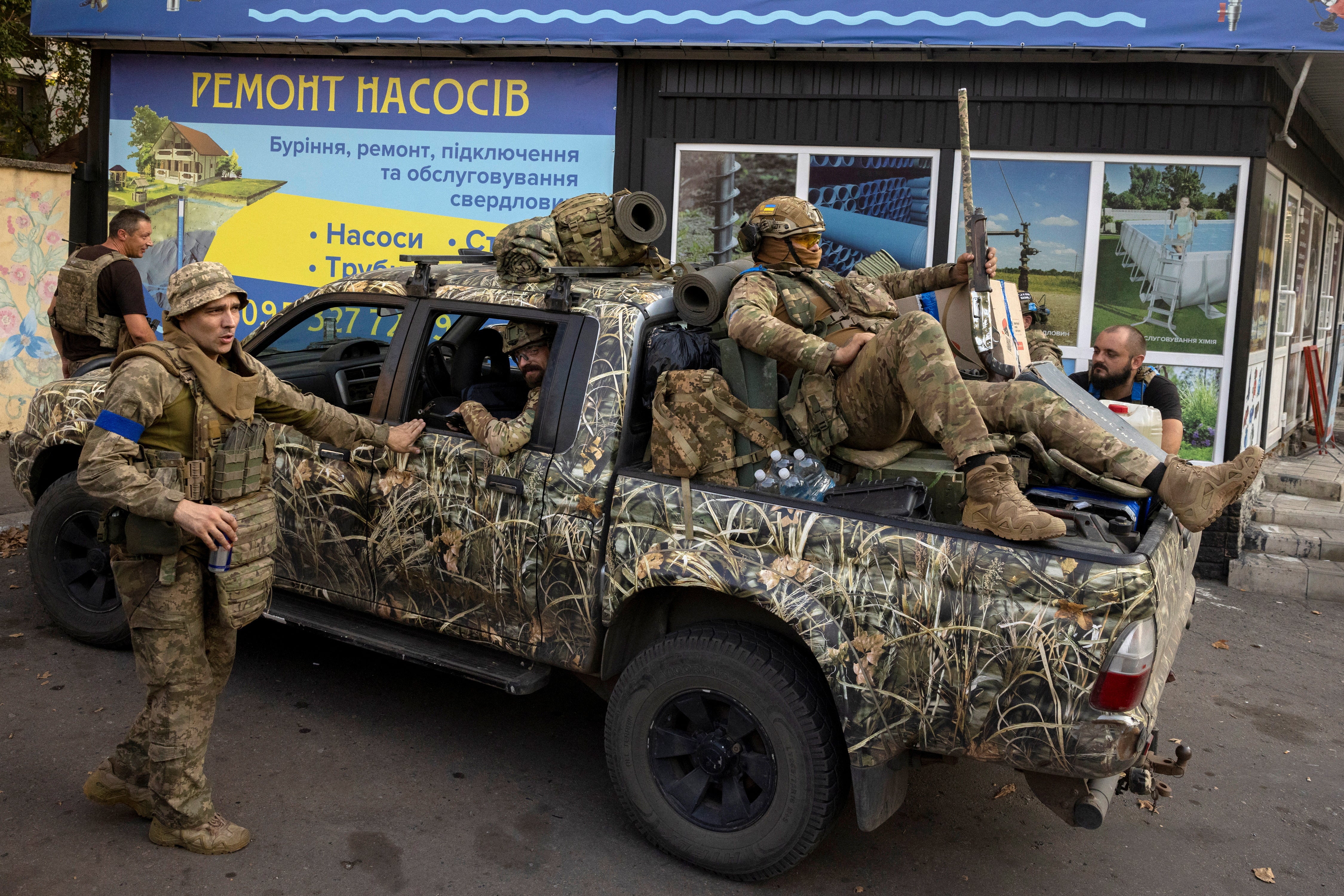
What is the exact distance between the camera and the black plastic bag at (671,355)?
392cm

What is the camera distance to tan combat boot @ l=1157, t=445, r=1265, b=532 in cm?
347

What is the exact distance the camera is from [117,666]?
4.99 meters

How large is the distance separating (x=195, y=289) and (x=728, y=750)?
221 centimetres

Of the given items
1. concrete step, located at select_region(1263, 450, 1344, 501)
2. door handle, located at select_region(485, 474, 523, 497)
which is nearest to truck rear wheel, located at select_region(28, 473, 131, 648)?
door handle, located at select_region(485, 474, 523, 497)

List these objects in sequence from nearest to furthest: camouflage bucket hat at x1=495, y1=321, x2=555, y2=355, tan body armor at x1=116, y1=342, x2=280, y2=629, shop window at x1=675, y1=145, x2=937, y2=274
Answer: tan body armor at x1=116, y1=342, x2=280, y2=629 < camouflage bucket hat at x1=495, y1=321, x2=555, y2=355 < shop window at x1=675, y1=145, x2=937, y2=274

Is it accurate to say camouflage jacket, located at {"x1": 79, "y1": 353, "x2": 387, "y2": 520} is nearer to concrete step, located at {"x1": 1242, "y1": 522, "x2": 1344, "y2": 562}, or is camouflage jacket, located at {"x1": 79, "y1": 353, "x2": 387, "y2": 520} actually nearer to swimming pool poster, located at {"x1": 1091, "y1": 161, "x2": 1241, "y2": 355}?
swimming pool poster, located at {"x1": 1091, "y1": 161, "x2": 1241, "y2": 355}

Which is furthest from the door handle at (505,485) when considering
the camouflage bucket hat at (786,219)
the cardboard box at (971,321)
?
the cardboard box at (971,321)

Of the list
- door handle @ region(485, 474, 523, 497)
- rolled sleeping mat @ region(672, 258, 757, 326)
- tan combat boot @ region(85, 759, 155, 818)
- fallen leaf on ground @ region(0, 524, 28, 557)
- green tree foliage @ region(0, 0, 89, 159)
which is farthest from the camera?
green tree foliage @ region(0, 0, 89, 159)

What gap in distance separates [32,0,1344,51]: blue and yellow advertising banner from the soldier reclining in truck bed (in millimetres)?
4028

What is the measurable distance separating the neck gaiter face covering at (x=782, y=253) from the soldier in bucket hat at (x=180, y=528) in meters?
1.98

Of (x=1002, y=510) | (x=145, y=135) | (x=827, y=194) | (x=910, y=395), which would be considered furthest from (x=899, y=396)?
(x=145, y=135)

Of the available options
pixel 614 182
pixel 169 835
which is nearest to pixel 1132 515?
pixel 169 835

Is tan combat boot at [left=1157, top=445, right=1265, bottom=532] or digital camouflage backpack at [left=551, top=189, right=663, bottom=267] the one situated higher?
digital camouflage backpack at [left=551, top=189, right=663, bottom=267]

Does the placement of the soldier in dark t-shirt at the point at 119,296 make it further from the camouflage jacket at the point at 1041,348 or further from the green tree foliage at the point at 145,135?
the camouflage jacket at the point at 1041,348
